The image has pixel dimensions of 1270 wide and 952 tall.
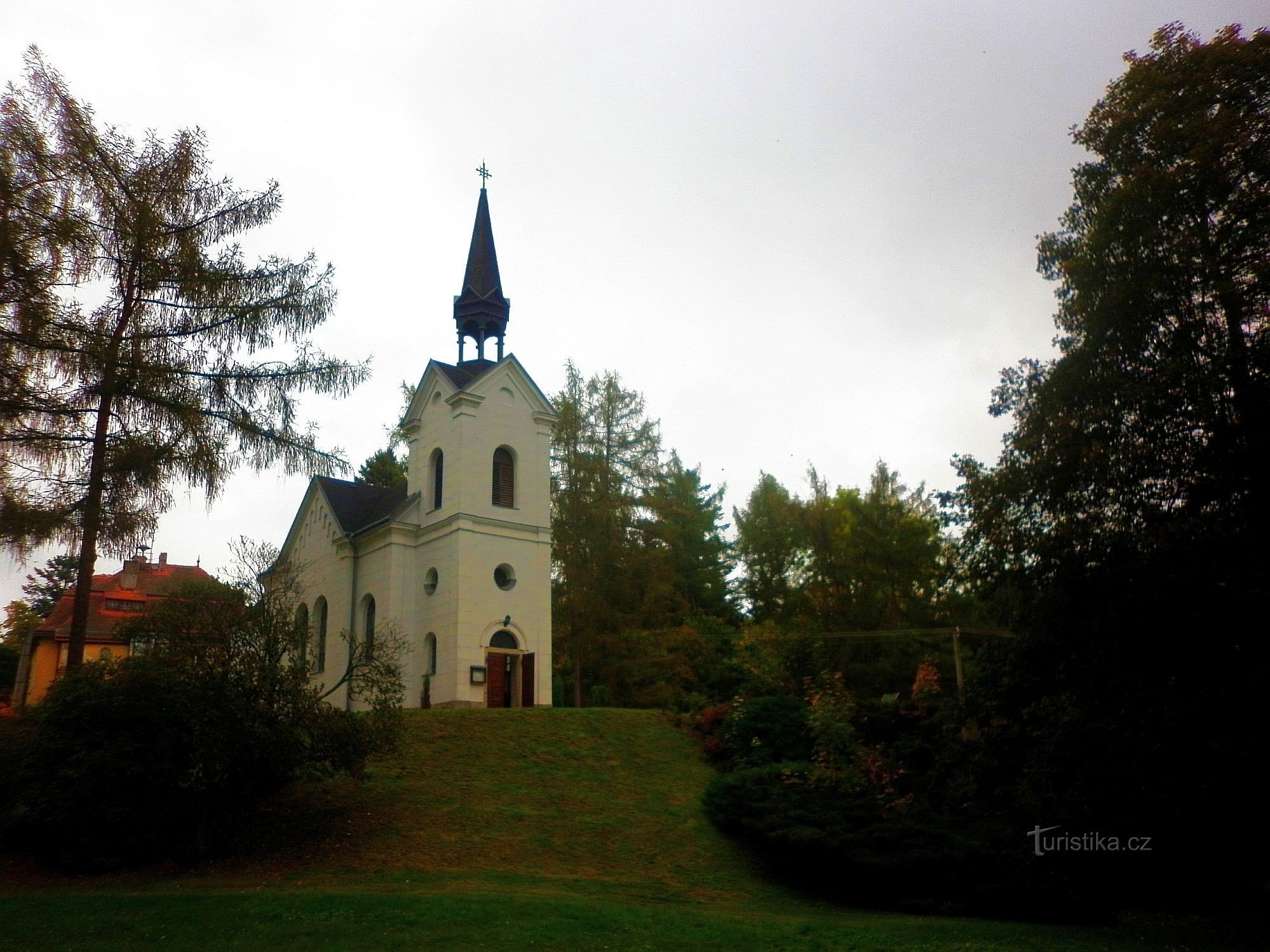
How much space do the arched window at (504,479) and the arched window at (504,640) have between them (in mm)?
4197

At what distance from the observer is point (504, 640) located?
31.2 metres

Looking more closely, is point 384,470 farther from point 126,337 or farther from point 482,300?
point 126,337

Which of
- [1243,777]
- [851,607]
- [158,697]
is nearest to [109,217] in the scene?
[158,697]

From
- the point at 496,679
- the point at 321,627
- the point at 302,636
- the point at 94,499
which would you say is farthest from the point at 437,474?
the point at 94,499

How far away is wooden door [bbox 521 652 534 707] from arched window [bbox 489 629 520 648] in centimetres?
49

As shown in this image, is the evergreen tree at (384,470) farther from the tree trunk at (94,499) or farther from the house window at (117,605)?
the tree trunk at (94,499)

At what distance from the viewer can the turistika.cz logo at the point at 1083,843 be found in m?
13.5

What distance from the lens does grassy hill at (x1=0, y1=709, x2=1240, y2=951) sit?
12.6 meters

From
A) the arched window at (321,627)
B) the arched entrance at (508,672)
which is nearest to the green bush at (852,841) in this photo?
the arched entrance at (508,672)

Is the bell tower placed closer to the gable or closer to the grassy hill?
the gable

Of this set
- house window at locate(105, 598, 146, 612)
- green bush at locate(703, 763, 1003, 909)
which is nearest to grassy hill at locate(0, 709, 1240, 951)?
green bush at locate(703, 763, 1003, 909)

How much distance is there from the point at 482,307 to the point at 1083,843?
2703 centimetres

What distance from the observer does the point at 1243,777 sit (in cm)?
1198

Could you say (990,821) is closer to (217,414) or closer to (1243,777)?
(1243,777)
